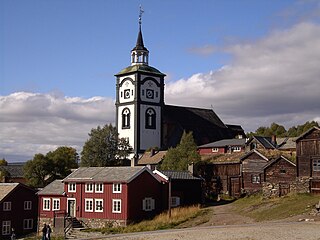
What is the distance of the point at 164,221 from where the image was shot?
5391 centimetres

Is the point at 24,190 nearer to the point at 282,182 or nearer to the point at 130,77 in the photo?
the point at 282,182

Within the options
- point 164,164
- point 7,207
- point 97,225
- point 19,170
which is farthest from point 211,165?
point 19,170

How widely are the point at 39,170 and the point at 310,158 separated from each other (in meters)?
45.9

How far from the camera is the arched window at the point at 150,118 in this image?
107812 millimetres

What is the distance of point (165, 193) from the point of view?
200 feet

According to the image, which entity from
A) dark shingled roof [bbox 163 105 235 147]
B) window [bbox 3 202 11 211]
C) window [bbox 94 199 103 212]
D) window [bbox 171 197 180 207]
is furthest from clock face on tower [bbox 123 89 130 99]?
window [bbox 94 199 103 212]

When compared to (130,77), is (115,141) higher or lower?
lower

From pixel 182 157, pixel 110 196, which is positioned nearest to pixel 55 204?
pixel 110 196

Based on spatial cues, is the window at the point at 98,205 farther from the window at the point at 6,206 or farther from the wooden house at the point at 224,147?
the wooden house at the point at 224,147

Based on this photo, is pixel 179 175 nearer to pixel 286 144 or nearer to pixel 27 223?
pixel 27 223

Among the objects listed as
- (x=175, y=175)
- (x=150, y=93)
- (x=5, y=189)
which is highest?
(x=150, y=93)

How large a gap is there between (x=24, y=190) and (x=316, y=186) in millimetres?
34869

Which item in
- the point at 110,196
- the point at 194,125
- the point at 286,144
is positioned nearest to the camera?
the point at 110,196

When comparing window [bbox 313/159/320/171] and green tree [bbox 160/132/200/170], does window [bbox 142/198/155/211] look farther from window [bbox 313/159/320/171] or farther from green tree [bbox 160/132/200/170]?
window [bbox 313/159/320/171]
